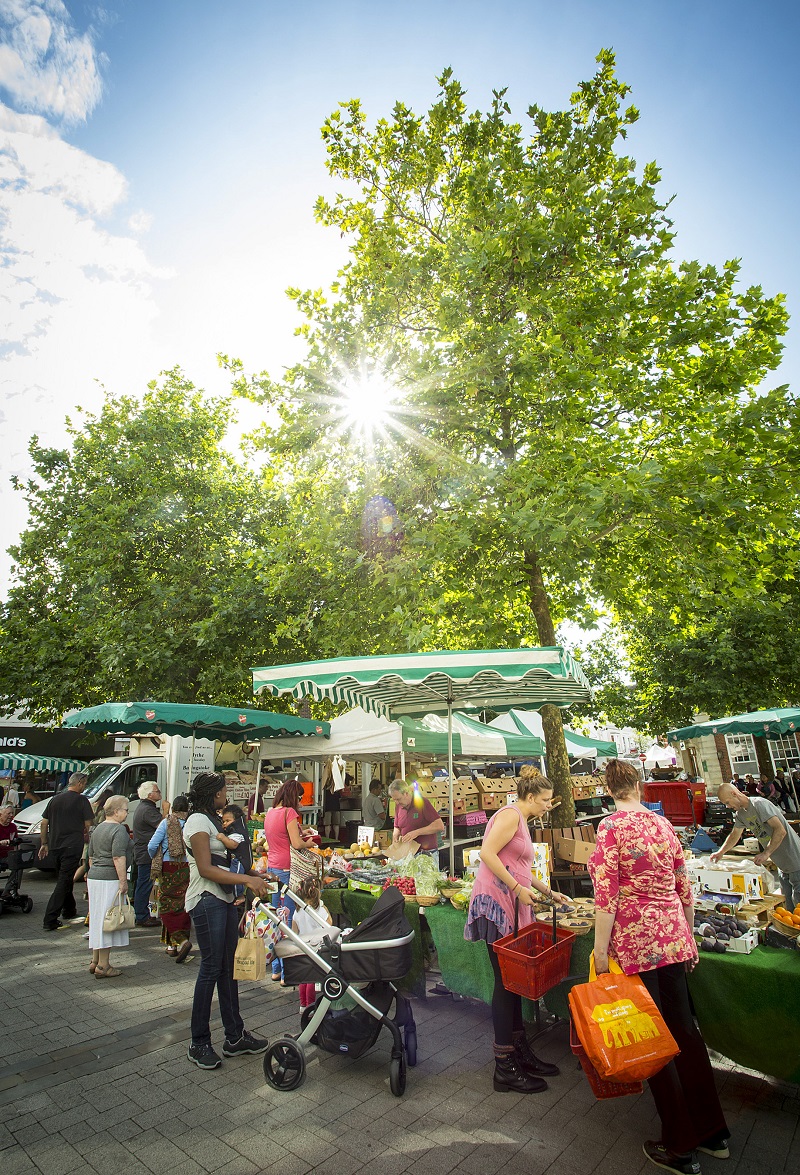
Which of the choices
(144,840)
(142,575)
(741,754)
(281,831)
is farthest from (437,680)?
(741,754)

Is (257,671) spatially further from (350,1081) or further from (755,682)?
(755,682)

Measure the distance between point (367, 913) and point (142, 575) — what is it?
1416 centimetres

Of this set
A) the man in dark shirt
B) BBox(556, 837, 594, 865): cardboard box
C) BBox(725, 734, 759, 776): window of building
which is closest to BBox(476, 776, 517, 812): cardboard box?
BBox(556, 837, 594, 865): cardboard box

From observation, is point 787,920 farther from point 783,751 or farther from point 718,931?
point 783,751

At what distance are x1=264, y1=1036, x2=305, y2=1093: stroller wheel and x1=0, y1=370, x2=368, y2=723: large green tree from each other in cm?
1050

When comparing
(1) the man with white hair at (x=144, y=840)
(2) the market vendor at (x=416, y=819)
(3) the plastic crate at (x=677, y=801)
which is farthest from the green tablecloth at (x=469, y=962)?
(3) the plastic crate at (x=677, y=801)

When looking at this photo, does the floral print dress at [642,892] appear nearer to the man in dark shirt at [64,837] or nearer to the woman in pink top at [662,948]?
the woman in pink top at [662,948]

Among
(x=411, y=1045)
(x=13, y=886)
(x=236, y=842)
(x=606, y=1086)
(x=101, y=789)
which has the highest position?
(x=101, y=789)

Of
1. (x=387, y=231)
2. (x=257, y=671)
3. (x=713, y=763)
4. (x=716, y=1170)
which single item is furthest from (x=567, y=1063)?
(x=713, y=763)

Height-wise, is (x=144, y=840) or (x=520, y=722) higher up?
(x=520, y=722)

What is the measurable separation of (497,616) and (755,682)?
15745 mm

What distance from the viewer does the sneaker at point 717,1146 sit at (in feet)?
9.87

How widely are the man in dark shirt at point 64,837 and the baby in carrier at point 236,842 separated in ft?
15.2

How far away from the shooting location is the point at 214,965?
414cm
